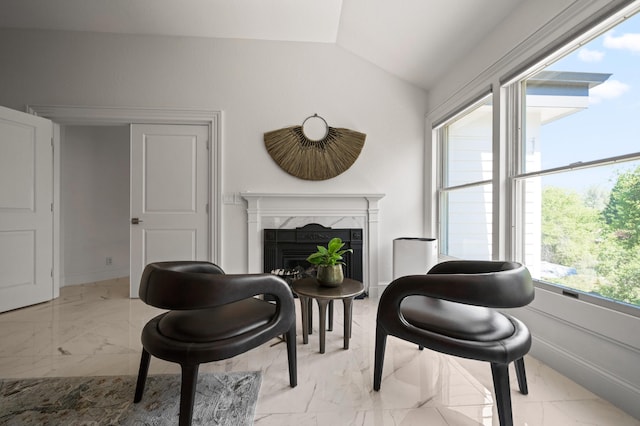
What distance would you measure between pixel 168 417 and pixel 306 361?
776 mm

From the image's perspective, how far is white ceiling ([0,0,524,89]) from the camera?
2369mm

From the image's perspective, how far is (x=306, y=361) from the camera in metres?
1.72

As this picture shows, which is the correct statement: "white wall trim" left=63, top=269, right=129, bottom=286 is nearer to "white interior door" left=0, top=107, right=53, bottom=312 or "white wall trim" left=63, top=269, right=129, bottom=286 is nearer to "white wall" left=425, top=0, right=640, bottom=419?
"white interior door" left=0, top=107, right=53, bottom=312

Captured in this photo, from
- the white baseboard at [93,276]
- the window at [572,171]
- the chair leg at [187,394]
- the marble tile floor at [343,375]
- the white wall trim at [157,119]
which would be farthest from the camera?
the white baseboard at [93,276]

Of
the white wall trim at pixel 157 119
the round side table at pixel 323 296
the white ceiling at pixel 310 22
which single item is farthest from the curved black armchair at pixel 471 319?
the white wall trim at pixel 157 119

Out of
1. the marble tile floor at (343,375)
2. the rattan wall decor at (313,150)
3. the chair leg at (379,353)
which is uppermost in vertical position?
the rattan wall decor at (313,150)

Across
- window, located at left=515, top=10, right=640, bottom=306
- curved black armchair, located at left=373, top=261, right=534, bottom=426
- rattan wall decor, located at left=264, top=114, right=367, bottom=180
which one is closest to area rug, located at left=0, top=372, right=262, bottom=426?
curved black armchair, located at left=373, top=261, right=534, bottom=426

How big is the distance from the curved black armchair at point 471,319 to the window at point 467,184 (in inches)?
48.4

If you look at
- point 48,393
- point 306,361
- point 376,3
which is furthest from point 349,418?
point 376,3

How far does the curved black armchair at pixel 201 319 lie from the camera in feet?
3.49

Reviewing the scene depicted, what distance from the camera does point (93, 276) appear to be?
374 centimetres

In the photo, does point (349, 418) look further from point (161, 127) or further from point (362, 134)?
point (161, 127)

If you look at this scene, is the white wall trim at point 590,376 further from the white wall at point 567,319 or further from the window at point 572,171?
the window at point 572,171

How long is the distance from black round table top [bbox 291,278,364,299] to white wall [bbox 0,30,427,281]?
1.37 m
